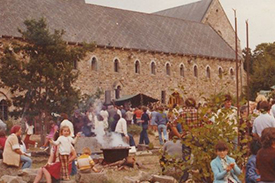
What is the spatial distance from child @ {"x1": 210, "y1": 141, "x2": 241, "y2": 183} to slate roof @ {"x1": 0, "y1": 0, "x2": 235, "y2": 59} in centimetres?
2497

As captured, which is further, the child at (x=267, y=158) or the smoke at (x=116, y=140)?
the smoke at (x=116, y=140)

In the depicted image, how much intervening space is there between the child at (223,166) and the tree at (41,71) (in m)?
14.6

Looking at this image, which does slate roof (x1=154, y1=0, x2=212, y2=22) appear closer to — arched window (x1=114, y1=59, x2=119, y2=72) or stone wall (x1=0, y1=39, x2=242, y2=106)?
stone wall (x1=0, y1=39, x2=242, y2=106)

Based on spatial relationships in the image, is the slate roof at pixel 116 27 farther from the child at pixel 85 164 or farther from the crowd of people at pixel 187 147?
the child at pixel 85 164

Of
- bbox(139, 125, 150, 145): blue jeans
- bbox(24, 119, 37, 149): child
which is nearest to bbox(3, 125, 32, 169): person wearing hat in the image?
bbox(24, 119, 37, 149): child

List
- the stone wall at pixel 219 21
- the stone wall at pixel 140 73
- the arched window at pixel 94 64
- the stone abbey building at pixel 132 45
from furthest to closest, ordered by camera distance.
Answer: the stone wall at pixel 219 21, the arched window at pixel 94 64, the stone wall at pixel 140 73, the stone abbey building at pixel 132 45

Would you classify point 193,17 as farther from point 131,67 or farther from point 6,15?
point 6,15

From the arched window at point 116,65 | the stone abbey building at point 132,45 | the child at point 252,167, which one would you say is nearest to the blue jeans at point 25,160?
the child at point 252,167

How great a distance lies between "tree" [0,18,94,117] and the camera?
2122 cm

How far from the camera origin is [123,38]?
38.2m

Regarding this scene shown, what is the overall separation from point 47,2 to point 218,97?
3041 centimetres

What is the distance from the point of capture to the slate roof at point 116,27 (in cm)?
3369

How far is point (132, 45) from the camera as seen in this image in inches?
1500

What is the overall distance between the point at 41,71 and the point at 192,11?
33.0 m
